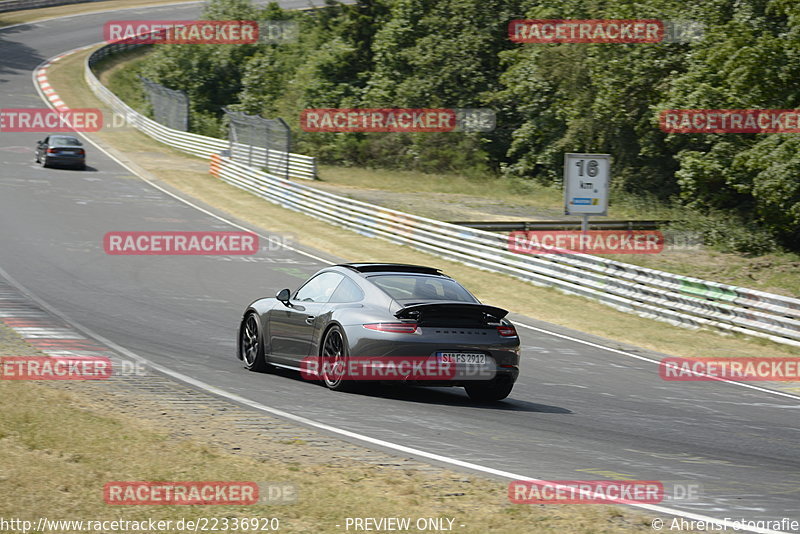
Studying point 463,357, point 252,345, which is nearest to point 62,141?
point 252,345

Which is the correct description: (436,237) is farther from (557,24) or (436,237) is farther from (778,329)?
(557,24)

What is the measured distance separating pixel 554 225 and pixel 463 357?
74.2 feet

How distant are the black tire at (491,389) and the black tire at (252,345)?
2635mm

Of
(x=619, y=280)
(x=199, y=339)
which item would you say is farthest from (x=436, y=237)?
(x=199, y=339)

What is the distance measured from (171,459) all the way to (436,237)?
20.5 m

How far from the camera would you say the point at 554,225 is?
31797 millimetres

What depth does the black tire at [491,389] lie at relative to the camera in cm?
1015

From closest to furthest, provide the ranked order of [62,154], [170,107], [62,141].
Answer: [62,154], [62,141], [170,107]

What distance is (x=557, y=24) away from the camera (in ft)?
140

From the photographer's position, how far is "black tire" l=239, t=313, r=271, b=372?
11.7 meters

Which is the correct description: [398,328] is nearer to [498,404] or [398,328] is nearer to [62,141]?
[498,404]

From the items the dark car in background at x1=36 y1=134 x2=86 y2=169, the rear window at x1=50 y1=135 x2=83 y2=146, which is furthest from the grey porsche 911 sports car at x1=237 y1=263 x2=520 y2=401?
the rear window at x1=50 y1=135 x2=83 y2=146

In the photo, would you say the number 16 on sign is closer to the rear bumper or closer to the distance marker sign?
the distance marker sign

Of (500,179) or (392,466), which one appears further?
(500,179)
